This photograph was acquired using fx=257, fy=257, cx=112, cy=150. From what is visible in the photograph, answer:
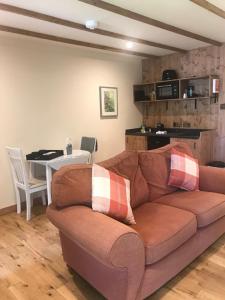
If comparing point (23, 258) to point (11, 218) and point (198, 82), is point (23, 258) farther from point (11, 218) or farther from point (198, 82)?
point (198, 82)

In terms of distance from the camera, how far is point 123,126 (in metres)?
5.60

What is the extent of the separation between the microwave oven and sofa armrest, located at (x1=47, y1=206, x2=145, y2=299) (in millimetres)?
3834

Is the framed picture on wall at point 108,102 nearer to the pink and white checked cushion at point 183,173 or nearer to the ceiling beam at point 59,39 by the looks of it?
the ceiling beam at point 59,39

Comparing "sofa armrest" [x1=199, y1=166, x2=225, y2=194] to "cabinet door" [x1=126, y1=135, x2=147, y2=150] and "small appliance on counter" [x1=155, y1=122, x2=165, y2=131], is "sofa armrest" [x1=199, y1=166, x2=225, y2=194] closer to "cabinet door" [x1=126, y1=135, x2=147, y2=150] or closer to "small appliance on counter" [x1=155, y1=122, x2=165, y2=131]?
"cabinet door" [x1=126, y1=135, x2=147, y2=150]

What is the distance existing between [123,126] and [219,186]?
309 cm

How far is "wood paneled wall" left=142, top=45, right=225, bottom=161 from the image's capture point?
4770 mm

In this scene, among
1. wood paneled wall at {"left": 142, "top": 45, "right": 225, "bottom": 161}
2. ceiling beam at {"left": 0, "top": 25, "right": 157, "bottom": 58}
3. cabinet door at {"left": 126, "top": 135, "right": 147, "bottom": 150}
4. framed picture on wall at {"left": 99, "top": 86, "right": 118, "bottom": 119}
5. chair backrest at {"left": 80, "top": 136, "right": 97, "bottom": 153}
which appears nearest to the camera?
ceiling beam at {"left": 0, "top": 25, "right": 157, "bottom": 58}

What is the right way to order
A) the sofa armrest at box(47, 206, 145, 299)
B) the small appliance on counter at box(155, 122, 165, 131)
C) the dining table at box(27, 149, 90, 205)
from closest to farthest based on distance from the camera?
the sofa armrest at box(47, 206, 145, 299) < the dining table at box(27, 149, 90, 205) < the small appliance on counter at box(155, 122, 165, 131)

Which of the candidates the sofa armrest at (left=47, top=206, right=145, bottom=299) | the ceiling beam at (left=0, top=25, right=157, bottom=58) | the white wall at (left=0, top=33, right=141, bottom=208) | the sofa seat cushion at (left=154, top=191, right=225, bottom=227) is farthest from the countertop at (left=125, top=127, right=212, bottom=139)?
the sofa armrest at (left=47, top=206, right=145, bottom=299)

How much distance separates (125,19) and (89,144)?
2.11m

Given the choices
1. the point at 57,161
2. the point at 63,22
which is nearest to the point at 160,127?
the point at 57,161

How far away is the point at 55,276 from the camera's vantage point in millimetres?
2260

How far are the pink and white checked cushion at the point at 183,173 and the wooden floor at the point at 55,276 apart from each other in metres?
0.66

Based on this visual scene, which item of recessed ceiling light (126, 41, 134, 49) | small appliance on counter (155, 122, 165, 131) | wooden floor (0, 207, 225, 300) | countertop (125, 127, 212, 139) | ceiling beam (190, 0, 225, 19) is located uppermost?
recessed ceiling light (126, 41, 134, 49)
